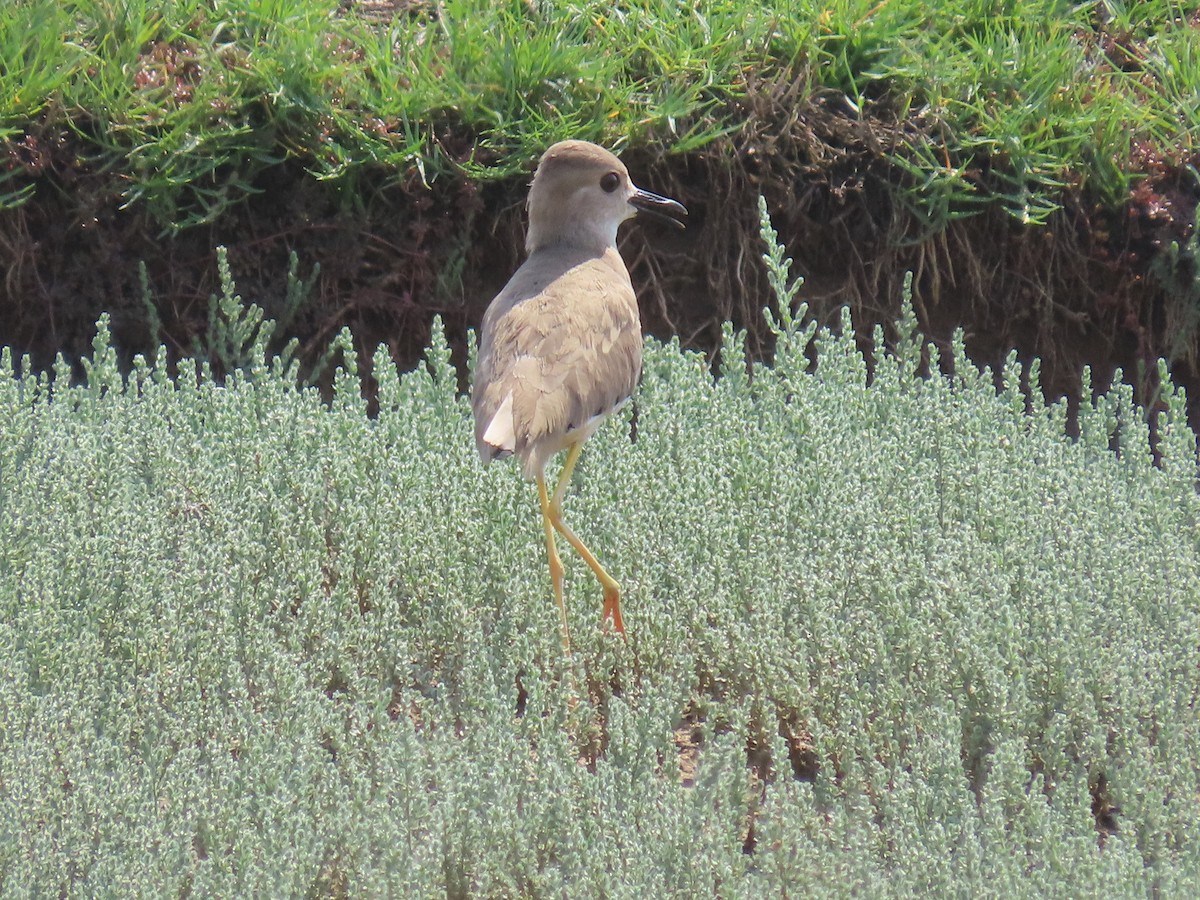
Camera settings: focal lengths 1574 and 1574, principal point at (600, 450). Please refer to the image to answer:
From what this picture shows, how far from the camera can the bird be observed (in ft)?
12.4

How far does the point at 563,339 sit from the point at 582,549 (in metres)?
0.55

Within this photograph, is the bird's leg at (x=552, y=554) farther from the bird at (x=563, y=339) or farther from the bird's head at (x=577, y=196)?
the bird's head at (x=577, y=196)

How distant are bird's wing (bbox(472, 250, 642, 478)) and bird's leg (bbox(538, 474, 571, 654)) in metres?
0.14

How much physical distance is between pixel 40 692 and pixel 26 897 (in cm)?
77

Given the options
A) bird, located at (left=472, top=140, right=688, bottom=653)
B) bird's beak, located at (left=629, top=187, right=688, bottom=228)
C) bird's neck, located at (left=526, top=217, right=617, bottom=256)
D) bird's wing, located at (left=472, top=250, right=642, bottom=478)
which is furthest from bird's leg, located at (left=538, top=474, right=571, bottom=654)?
bird's beak, located at (left=629, top=187, right=688, bottom=228)

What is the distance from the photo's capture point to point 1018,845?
110 inches

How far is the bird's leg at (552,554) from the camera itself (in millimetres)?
3748

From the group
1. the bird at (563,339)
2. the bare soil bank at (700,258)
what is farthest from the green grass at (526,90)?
the bird at (563,339)

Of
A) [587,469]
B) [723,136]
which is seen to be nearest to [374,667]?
[587,469]

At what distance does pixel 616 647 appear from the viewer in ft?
12.0

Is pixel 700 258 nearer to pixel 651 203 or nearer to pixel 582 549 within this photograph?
pixel 651 203

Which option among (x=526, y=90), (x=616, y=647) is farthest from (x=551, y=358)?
(x=526, y=90)

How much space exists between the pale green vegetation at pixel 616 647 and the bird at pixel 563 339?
179 millimetres

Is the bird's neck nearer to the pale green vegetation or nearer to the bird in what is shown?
the bird
